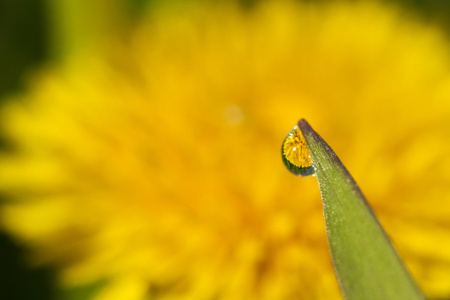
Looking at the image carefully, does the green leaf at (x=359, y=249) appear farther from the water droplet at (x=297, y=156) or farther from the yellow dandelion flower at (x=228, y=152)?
the yellow dandelion flower at (x=228, y=152)

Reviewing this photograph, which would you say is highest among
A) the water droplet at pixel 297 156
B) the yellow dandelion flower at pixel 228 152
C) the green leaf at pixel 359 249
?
the yellow dandelion flower at pixel 228 152

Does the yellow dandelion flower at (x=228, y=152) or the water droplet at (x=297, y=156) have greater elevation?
the yellow dandelion flower at (x=228, y=152)

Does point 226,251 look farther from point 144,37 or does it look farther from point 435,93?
point 144,37

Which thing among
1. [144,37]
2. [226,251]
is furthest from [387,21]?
[226,251]

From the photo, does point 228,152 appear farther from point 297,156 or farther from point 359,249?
point 359,249

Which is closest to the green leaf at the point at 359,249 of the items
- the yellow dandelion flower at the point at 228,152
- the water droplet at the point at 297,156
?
the water droplet at the point at 297,156

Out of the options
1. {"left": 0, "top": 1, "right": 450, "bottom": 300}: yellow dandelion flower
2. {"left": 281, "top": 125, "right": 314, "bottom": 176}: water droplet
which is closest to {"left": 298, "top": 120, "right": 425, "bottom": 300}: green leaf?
{"left": 281, "top": 125, "right": 314, "bottom": 176}: water droplet

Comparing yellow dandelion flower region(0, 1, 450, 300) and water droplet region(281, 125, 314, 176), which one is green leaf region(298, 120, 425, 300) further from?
yellow dandelion flower region(0, 1, 450, 300)

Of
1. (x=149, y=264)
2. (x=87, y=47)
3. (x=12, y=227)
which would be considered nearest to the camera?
(x=149, y=264)
